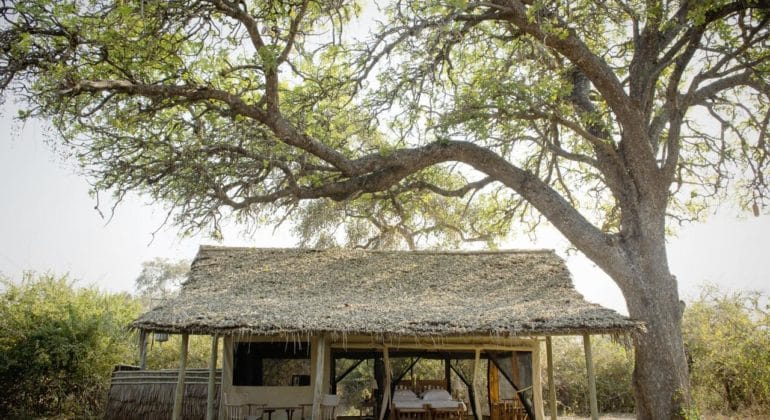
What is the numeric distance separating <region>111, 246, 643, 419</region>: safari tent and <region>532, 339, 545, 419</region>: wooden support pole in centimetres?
2

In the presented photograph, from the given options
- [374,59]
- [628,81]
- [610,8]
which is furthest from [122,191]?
[628,81]

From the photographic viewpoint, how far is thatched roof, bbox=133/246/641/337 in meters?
9.27

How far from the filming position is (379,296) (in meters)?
11.0

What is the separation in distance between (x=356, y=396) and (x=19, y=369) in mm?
8847

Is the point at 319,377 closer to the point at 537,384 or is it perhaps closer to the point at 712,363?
the point at 537,384

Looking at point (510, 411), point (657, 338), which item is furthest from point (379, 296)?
point (657, 338)

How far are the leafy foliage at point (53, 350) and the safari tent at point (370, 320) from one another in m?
A: 3.00

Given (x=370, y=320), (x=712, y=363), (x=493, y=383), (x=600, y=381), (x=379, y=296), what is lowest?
(x=600, y=381)

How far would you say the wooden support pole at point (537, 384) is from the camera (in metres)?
10.5

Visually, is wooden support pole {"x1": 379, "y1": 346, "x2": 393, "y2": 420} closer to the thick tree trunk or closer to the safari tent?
the safari tent

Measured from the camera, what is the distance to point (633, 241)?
11.5 m

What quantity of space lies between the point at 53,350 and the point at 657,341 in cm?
1294

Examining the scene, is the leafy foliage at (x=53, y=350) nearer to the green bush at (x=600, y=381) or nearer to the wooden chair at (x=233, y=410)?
the wooden chair at (x=233, y=410)

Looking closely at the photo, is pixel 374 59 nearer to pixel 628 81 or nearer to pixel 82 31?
pixel 82 31
